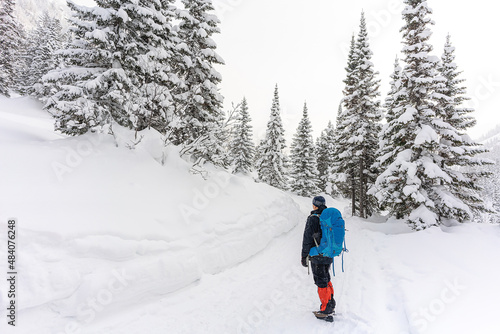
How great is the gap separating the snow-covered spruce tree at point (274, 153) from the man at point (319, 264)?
89.1 feet

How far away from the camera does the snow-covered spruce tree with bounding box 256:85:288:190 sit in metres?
32.3


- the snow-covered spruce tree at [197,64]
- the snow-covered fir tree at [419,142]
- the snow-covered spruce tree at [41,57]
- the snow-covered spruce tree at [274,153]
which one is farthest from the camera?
the snow-covered spruce tree at [41,57]

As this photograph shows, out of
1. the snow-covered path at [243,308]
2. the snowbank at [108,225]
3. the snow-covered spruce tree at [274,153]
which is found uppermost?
the snow-covered spruce tree at [274,153]

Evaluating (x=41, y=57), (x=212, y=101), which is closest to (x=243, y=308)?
(x=212, y=101)

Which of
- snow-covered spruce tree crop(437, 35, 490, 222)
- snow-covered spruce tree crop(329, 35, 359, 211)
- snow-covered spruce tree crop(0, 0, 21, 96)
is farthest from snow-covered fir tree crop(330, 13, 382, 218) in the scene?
snow-covered spruce tree crop(0, 0, 21, 96)

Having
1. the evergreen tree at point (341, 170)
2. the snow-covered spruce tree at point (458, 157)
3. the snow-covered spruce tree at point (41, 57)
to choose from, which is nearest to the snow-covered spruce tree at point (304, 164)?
the evergreen tree at point (341, 170)

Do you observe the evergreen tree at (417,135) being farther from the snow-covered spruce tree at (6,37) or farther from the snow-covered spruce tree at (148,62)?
the snow-covered spruce tree at (6,37)

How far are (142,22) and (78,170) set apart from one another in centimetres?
729

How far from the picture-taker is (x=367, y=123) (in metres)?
18.8

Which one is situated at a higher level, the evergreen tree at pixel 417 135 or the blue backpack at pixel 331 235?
the evergreen tree at pixel 417 135

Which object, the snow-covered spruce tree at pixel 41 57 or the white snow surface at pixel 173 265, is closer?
the white snow surface at pixel 173 265

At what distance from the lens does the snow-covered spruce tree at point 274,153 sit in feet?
106

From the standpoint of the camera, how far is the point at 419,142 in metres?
11.2

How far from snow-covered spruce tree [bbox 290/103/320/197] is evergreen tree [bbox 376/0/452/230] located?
18034mm
